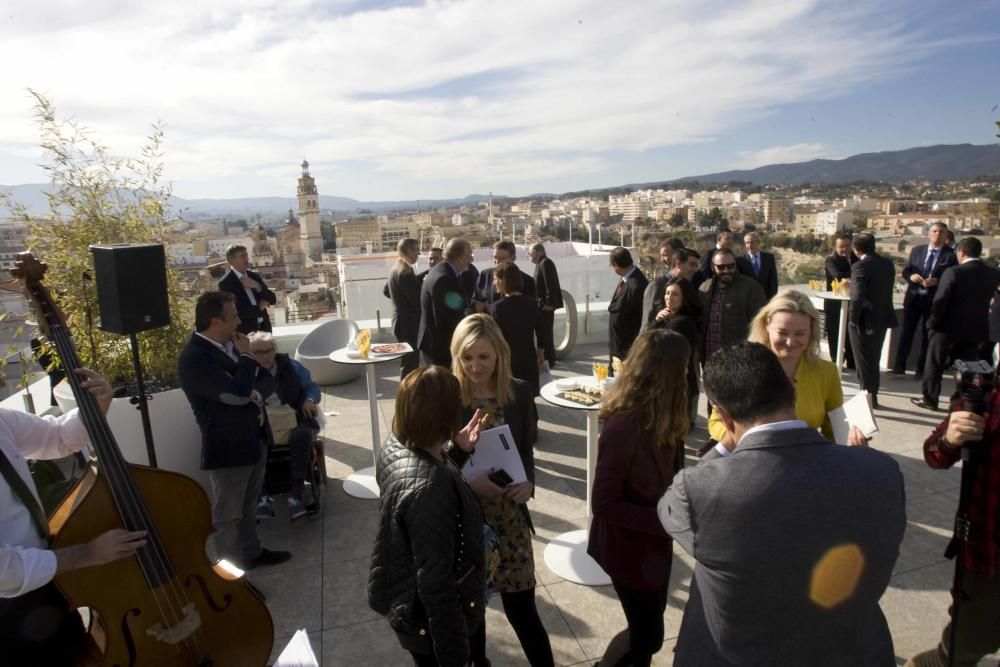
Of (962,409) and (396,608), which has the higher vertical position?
(962,409)

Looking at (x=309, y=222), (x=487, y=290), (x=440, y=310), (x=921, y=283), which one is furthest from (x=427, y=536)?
(x=309, y=222)

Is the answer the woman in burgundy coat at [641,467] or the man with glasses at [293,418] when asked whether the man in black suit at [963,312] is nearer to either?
the woman in burgundy coat at [641,467]

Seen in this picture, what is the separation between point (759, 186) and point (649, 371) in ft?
104

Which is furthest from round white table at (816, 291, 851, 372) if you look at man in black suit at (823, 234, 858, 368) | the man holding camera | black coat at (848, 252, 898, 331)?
the man holding camera

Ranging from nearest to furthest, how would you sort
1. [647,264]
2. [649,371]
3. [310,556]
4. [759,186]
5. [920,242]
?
[649,371], [310,556], [920,242], [647,264], [759,186]

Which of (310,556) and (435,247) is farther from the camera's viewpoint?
(435,247)

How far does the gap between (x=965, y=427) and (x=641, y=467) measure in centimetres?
94

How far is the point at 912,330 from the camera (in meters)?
6.34

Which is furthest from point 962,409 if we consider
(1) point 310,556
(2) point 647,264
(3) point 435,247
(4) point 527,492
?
(2) point 647,264

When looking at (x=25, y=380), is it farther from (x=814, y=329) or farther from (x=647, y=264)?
(x=647, y=264)

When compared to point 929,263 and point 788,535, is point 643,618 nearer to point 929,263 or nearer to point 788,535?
point 788,535

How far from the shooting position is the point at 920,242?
6.42m

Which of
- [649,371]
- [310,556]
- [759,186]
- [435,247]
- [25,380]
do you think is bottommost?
[310,556]

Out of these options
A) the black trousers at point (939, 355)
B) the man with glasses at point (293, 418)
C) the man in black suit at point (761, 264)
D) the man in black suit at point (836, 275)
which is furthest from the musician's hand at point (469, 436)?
the man in black suit at point (836, 275)
